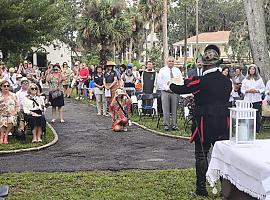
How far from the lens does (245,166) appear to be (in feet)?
15.1

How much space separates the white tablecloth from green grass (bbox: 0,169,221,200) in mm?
1800

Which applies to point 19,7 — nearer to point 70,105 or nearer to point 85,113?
point 85,113

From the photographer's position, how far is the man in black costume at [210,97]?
667 centimetres

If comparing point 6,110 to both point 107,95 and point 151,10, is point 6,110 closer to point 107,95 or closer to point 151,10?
point 107,95

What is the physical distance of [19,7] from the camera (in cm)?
1636

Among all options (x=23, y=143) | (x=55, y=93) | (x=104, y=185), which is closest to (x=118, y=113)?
(x=55, y=93)

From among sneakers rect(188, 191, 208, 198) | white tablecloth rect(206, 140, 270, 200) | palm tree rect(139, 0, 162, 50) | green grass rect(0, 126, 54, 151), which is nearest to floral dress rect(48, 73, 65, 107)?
green grass rect(0, 126, 54, 151)

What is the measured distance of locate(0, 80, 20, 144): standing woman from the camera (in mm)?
11797

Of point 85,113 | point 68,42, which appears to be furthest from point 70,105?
point 68,42

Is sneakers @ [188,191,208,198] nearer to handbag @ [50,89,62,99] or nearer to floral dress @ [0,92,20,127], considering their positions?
floral dress @ [0,92,20,127]

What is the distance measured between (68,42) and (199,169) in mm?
47229

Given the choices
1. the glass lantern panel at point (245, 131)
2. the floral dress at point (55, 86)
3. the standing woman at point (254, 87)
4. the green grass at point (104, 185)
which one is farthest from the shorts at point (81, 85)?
the glass lantern panel at point (245, 131)

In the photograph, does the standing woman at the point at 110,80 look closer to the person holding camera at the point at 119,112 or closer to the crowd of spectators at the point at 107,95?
the crowd of spectators at the point at 107,95

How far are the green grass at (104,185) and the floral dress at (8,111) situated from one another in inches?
127
